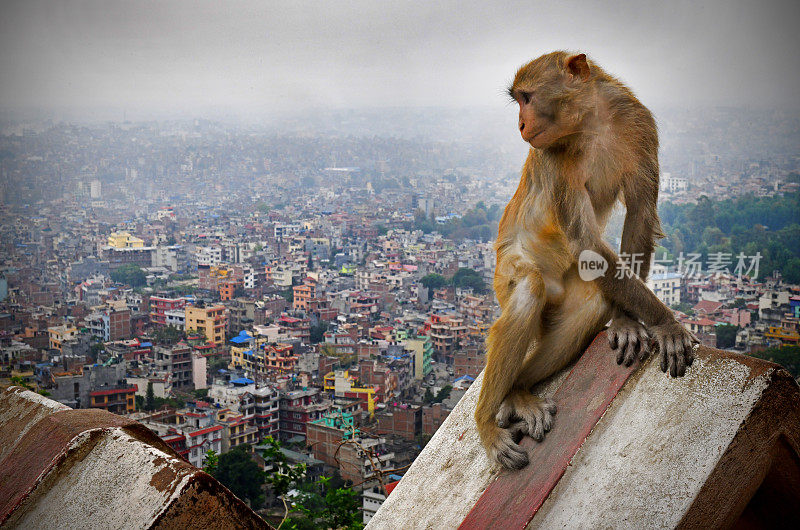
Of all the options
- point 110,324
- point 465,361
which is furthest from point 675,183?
point 110,324

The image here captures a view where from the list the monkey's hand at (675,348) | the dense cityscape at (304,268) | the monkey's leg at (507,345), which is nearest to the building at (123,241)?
the dense cityscape at (304,268)

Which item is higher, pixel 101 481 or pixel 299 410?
pixel 101 481

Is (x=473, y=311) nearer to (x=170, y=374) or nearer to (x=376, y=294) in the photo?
(x=376, y=294)

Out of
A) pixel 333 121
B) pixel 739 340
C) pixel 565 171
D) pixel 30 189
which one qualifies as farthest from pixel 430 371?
pixel 333 121

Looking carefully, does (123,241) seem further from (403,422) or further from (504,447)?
(504,447)

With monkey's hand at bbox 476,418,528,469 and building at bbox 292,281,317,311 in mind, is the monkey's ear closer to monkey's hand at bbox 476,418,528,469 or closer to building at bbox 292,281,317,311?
monkey's hand at bbox 476,418,528,469

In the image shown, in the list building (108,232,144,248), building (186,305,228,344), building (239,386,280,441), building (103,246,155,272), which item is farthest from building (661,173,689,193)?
building (108,232,144,248)

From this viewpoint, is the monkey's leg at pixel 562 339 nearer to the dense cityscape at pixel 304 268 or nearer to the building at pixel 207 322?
the dense cityscape at pixel 304 268
